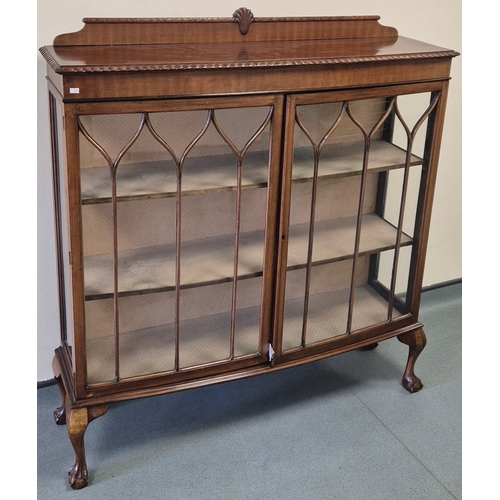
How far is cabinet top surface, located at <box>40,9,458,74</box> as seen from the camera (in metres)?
1.26

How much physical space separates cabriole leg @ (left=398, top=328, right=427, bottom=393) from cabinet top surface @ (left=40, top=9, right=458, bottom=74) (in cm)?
A: 74

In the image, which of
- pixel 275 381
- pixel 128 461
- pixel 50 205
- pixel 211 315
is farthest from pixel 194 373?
pixel 50 205

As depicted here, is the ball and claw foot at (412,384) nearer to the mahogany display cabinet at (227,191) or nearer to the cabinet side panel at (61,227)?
the mahogany display cabinet at (227,191)

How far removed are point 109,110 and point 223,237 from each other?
0.39m

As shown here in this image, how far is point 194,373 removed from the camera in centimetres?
152

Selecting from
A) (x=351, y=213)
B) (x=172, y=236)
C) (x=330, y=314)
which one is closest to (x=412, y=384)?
(x=330, y=314)

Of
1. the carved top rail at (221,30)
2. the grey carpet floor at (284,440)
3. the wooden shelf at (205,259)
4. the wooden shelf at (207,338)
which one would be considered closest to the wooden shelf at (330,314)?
the wooden shelf at (207,338)

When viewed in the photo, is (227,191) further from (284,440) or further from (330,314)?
(284,440)

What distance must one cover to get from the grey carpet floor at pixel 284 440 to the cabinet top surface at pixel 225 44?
895 mm

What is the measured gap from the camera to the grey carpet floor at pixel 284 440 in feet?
4.88

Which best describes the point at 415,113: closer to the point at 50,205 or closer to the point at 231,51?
the point at 231,51

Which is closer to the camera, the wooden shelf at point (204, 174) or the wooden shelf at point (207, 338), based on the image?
the wooden shelf at point (204, 174)

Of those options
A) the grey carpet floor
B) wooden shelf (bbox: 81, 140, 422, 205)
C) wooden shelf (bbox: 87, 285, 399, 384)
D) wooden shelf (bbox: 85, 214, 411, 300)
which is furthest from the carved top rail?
the grey carpet floor

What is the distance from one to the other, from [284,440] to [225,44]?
3.13ft
